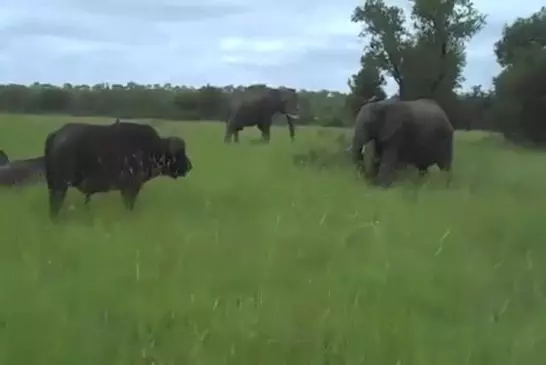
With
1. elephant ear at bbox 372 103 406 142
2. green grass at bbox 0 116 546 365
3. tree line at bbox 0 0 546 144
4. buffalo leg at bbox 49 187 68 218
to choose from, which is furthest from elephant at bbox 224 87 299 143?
buffalo leg at bbox 49 187 68 218

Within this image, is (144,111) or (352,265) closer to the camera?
(352,265)

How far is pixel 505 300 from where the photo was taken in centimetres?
594

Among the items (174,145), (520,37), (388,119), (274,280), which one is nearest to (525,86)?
(520,37)

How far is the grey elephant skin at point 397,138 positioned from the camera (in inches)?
589

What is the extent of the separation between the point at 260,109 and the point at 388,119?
13646mm

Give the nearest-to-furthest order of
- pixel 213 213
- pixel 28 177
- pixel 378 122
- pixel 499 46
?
pixel 213 213
pixel 28 177
pixel 378 122
pixel 499 46

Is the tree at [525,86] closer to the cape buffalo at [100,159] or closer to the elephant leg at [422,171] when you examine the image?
the elephant leg at [422,171]

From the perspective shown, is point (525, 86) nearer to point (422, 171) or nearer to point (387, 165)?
point (422, 171)

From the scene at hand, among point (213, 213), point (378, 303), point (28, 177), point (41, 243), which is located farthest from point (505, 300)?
point (28, 177)

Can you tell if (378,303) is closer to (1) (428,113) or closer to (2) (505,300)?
(2) (505,300)

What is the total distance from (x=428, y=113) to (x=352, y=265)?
31.1ft

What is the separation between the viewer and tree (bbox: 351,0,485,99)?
133 ft

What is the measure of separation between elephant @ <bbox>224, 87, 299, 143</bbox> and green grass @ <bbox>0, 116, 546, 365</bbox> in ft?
55.2

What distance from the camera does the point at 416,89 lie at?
40.2 m
